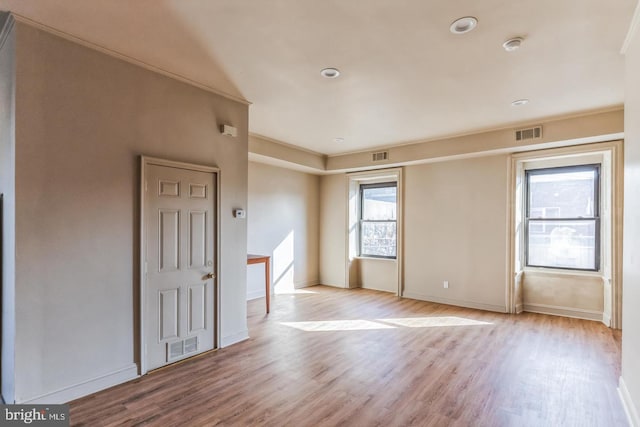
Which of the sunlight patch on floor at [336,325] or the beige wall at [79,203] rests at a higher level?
the beige wall at [79,203]

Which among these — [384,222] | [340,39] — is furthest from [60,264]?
[384,222]

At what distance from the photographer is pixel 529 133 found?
4801mm

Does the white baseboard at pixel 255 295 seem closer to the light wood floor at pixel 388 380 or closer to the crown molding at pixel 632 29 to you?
the light wood floor at pixel 388 380

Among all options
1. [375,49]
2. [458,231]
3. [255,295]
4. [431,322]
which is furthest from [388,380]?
[255,295]

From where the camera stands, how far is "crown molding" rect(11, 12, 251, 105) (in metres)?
2.46

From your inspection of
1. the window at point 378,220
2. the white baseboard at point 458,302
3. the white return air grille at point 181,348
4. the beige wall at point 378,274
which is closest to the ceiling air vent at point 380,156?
the window at point 378,220

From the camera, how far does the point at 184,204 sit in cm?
344

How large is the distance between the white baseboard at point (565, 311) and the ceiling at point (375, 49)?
9.53ft

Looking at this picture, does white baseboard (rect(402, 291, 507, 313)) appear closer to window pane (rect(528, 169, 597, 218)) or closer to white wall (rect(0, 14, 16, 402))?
window pane (rect(528, 169, 597, 218))

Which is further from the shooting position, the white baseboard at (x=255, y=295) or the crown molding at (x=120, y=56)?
the white baseboard at (x=255, y=295)

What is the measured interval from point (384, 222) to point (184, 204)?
465cm

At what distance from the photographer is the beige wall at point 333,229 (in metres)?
7.36

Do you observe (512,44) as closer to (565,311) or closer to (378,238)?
(565,311)

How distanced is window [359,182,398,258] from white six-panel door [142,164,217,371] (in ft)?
14.1
